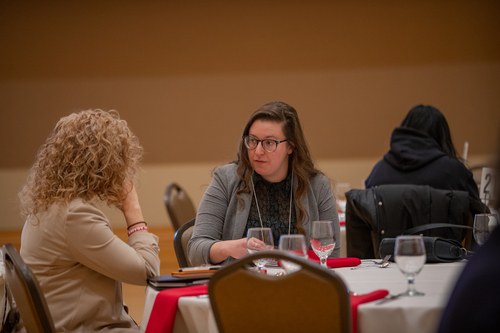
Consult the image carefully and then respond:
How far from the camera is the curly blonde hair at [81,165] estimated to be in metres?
2.77

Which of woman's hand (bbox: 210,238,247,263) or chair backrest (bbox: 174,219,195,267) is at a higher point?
woman's hand (bbox: 210,238,247,263)

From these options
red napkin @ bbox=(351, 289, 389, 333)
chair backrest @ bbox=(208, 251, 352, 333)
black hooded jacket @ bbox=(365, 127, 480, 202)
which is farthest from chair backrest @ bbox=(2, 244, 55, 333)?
black hooded jacket @ bbox=(365, 127, 480, 202)

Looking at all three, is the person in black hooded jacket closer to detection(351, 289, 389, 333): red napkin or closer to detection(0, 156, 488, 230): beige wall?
detection(351, 289, 389, 333): red napkin

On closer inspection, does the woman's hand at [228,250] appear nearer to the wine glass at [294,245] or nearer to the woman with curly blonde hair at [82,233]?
the woman with curly blonde hair at [82,233]

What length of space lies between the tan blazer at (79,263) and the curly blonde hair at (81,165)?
59mm

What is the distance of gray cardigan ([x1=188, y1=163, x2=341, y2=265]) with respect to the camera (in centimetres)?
335

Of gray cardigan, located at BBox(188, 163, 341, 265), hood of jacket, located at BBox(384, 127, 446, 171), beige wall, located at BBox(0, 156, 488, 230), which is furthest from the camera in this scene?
beige wall, located at BBox(0, 156, 488, 230)

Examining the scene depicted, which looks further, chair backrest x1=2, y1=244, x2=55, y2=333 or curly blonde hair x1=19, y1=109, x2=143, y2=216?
curly blonde hair x1=19, y1=109, x2=143, y2=216

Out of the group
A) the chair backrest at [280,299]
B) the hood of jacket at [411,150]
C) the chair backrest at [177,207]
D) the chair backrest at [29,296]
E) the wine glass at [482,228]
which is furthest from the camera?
the chair backrest at [177,207]

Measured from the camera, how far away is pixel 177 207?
556 centimetres

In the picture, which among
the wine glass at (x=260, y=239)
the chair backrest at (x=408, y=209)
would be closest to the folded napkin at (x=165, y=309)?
the wine glass at (x=260, y=239)

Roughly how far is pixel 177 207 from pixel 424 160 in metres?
1.92

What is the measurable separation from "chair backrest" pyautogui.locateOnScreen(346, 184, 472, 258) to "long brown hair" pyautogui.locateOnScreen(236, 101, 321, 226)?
52 cm

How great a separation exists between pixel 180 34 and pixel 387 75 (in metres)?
2.50
